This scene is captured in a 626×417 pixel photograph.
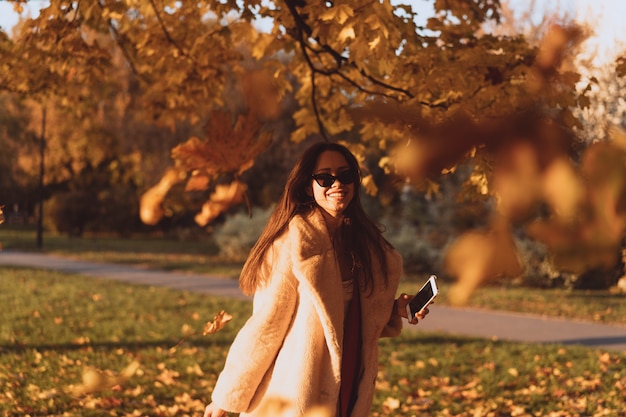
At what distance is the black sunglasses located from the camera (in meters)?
2.62

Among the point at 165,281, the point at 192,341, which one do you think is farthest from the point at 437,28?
the point at 165,281

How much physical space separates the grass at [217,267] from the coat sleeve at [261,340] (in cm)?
67

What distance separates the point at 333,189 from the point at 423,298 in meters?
0.49

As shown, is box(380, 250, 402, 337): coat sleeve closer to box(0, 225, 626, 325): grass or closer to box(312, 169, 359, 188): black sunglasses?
box(312, 169, 359, 188): black sunglasses

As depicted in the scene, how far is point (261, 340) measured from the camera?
256cm

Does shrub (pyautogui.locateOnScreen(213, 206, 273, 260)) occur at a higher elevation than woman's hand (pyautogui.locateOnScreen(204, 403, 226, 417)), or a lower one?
higher

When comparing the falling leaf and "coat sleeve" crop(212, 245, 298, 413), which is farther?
the falling leaf

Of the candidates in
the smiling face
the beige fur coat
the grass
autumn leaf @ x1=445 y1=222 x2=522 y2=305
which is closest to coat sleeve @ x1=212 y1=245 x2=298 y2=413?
the beige fur coat

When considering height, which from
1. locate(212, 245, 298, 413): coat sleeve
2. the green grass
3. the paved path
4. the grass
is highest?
locate(212, 245, 298, 413): coat sleeve

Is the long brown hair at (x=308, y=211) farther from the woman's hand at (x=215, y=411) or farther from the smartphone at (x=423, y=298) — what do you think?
the woman's hand at (x=215, y=411)

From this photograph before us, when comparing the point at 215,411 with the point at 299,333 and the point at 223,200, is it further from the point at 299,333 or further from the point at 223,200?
the point at 223,200

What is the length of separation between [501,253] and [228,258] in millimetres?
18349

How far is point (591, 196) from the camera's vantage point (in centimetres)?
82

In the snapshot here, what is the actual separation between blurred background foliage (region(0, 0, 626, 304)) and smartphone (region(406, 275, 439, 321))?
233mm
